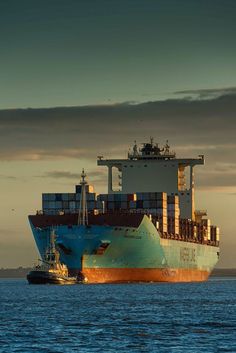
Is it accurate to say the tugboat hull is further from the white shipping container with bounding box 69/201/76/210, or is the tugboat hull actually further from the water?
the water

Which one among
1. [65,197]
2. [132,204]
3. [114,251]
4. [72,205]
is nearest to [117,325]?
[114,251]

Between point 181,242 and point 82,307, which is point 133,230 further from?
point 82,307

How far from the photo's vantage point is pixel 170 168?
168 meters

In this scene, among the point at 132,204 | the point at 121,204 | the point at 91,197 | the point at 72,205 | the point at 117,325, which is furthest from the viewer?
the point at 132,204

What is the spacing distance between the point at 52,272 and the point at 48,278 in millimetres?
837

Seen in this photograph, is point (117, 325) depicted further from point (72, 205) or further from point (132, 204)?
point (132, 204)

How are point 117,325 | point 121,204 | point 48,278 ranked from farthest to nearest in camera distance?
point 121,204 → point 48,278 → point 117,325

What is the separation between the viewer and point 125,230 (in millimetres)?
136750

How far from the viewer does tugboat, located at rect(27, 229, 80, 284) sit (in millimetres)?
131363

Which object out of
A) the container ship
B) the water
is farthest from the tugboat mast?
the water

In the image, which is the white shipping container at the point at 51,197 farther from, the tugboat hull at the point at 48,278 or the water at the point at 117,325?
the water at the point at 117,325

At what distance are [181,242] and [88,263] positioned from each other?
24.2m

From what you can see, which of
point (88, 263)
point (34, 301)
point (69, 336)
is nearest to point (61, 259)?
point (88, 263)

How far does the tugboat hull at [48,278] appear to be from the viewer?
13100 centimetres
